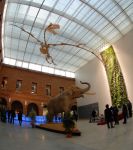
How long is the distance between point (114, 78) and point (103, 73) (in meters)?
3.33

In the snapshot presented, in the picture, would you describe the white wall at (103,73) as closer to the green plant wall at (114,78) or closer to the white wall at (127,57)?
the white wall at (127,57)

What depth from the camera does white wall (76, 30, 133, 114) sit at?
30125 millimetres

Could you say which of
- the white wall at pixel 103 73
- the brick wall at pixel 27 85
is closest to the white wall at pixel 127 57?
the white wall at pixel 103 73

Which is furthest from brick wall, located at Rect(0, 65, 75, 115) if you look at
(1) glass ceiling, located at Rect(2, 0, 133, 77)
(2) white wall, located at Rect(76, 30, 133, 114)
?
(2) white wall, located at Rect(76, 30, 133, 114)

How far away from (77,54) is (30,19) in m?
11.9

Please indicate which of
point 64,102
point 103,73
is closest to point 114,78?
point 103,73

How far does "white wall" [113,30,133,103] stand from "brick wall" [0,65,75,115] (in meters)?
14.0

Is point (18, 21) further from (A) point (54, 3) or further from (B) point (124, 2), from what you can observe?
(B) point (124, 2)

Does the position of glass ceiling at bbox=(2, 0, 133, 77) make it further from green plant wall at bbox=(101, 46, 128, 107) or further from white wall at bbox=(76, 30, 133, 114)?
green plant wall at bbox=(101, 46, 128, 107)

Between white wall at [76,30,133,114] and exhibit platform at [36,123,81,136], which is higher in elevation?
white wall at [76,30,133,114]

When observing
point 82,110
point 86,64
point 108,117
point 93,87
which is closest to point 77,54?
point 86,64

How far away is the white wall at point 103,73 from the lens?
30125mm

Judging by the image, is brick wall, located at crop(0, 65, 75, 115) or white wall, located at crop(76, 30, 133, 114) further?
brick wall, located at crop(0, 65, 75, 115)

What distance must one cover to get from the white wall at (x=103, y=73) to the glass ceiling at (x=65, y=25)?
170 centimetres
